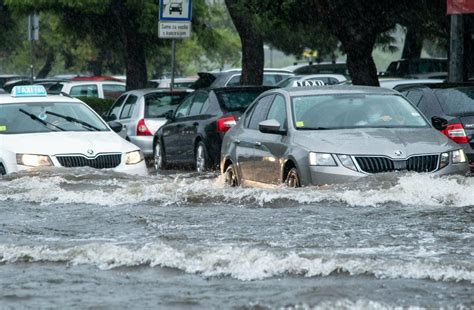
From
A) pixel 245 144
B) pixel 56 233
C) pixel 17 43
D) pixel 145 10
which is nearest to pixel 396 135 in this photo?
pixel 245 144

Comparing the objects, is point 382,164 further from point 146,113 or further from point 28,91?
point 146,113

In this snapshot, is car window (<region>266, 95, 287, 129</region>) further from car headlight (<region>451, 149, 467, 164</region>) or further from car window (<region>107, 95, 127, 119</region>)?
car window (<region>107, 95, 127, 119</region>)

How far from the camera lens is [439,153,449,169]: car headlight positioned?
551 inches

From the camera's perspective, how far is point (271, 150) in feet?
48.6

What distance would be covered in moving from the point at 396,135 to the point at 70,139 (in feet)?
14.3

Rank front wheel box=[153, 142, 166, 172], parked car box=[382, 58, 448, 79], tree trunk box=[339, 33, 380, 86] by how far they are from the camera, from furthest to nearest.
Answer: parked car box=[382, 58, 448, 79] < tree trunk box=[339, 33, 380, 86] < front wheel box=[153, 142, 166, 172]

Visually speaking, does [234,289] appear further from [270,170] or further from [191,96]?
[191,96]

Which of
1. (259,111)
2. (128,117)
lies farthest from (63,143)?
(128,117)

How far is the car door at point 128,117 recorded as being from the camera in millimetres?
25155

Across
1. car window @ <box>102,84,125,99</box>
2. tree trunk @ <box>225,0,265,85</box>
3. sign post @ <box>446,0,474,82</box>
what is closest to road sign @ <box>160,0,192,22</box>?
tree trunk @ <box>225,0,265,85</box>

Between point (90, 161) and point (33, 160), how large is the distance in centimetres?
66

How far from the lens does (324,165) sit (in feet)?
45.1

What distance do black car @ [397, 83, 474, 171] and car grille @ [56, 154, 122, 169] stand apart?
3996mm

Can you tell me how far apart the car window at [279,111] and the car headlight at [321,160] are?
42.2 inches
